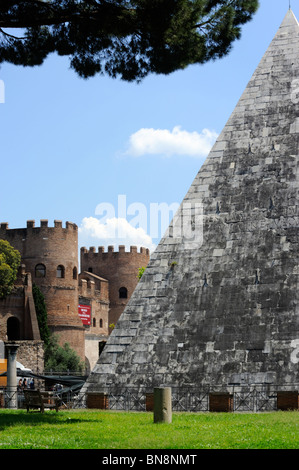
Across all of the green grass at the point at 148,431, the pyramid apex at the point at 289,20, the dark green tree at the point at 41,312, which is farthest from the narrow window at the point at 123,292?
the green grass at the point at 148,431

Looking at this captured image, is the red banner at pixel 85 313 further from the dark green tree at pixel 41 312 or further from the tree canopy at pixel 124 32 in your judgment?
the tree canopy at pixel 124 32

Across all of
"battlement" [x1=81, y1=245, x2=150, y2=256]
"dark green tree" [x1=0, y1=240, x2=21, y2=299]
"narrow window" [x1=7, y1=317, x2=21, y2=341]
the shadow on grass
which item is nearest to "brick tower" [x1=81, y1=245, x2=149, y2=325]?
"battlement" [x1=81, y1=245, x2=150, y2=256]

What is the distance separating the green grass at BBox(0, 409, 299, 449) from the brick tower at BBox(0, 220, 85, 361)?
3769 centimetres

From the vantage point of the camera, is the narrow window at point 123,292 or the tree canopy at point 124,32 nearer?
the tree canopy at point 124,32

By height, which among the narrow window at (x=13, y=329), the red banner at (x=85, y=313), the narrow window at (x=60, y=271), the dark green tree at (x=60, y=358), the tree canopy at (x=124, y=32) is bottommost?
the dark green tree at (x=60, y=358)

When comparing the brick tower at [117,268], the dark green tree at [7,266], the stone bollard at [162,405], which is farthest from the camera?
the brick tower at [117,268]

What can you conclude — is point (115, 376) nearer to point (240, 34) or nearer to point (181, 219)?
point (181, 219)

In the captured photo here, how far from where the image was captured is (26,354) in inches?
1738

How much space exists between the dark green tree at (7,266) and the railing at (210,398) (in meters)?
31.8

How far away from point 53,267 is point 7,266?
5.45 meters

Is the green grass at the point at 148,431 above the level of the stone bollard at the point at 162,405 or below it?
below

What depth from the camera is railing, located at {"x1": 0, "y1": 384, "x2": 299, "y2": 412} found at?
13.7 m

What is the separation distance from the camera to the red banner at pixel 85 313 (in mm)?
54469

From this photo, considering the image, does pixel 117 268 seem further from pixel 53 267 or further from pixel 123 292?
pixel 53 267
